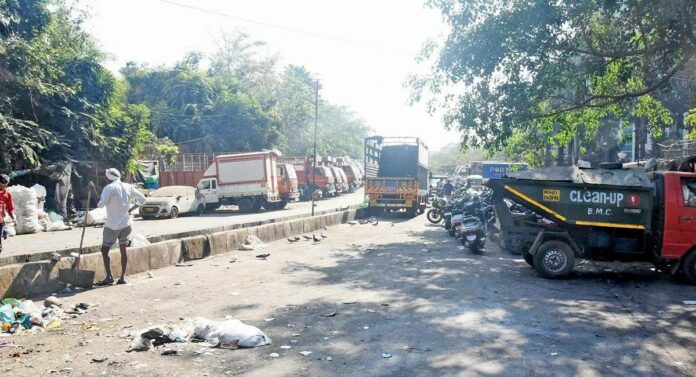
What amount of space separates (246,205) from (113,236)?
16869 millimetres

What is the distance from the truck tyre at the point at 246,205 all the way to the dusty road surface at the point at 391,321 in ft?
46.5

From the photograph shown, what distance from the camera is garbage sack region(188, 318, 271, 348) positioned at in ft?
17.0

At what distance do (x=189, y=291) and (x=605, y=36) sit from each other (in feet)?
37.5

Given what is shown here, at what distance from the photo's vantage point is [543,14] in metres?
11.5

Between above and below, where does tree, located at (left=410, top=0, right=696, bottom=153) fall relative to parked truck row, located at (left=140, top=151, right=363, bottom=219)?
above

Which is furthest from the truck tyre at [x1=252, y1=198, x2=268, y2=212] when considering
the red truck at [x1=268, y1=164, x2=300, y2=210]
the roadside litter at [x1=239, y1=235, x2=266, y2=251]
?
the roadside litter at [x1=239, y1=235, x2=266, y2=251]

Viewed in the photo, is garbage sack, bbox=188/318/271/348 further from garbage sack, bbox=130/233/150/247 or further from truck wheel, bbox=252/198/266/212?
truck wheel, bbox=252/198/266/212

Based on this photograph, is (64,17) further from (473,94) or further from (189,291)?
(189,291)

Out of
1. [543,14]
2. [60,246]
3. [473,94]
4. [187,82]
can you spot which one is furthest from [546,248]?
[187,82]

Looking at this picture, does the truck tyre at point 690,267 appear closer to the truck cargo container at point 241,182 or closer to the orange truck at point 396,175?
the orange truck at point 396,175

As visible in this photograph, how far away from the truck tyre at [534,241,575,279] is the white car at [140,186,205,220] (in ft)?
52.2

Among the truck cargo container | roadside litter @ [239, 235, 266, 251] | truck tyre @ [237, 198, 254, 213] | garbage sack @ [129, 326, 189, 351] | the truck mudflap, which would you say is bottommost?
roadside litter @ [239, 235, 266, 251]

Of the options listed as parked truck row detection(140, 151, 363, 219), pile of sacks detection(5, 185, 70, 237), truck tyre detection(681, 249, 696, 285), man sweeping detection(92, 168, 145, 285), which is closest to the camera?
man sweeping detection(92, 168, 145, 285)

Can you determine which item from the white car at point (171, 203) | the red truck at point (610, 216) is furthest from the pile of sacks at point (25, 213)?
the red truck at point (610, 216)
